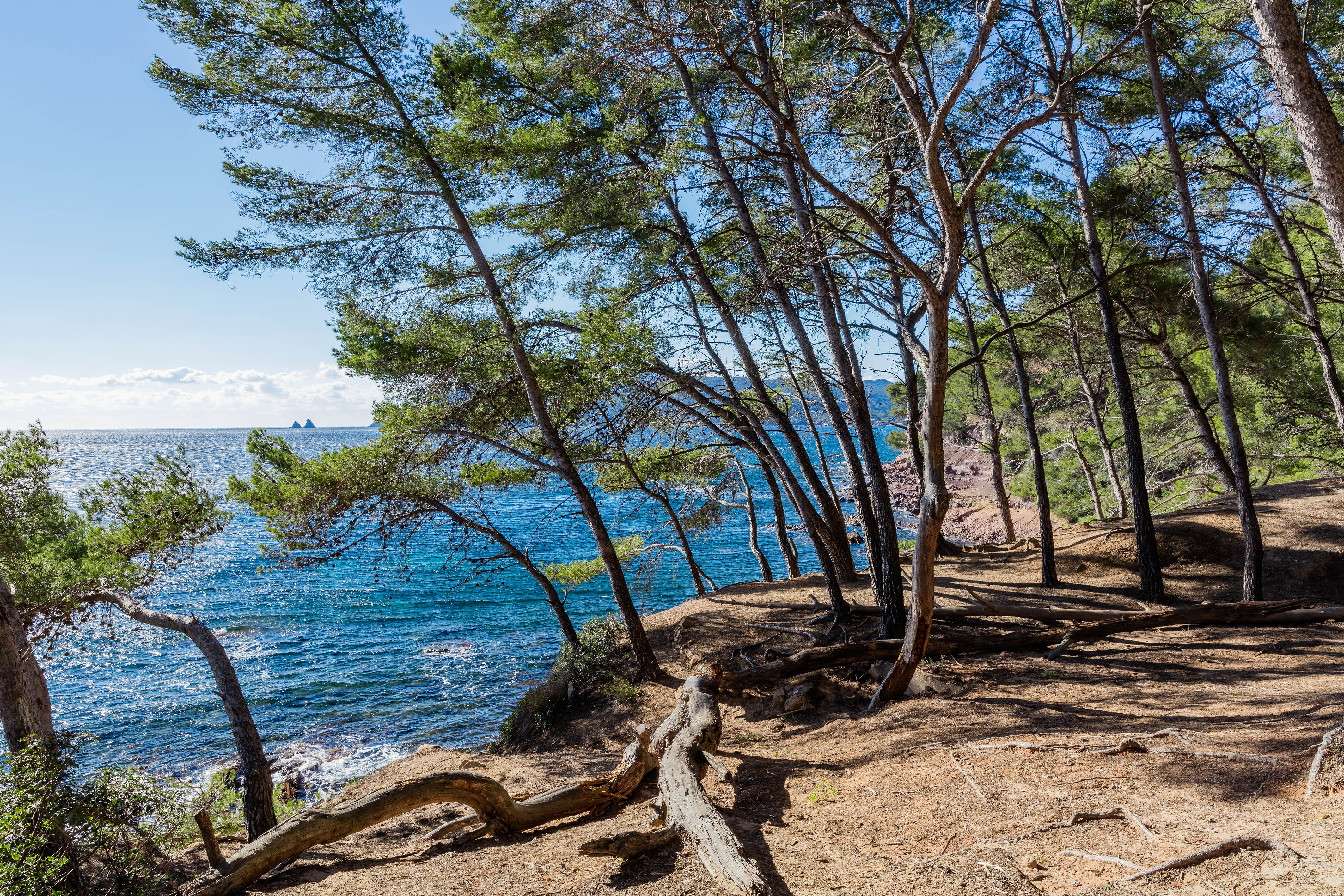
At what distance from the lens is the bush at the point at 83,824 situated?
4148 mm

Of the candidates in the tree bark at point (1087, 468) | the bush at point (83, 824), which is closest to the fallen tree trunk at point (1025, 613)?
the bush at point (83, 824)

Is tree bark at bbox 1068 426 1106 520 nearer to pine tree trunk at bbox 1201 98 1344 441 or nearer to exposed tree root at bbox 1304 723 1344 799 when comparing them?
pine tree trunk at bbox 1201 98 1344 441

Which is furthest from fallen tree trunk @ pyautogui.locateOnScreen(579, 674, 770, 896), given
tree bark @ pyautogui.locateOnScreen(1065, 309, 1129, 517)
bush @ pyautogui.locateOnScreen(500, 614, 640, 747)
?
tree bark @ pyautogui.locateOnScreen(1065, 309, 1129, 517)

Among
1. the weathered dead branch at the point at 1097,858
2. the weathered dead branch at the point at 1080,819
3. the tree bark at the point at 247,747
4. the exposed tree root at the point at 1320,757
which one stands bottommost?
the tree bark at the point at 247,747

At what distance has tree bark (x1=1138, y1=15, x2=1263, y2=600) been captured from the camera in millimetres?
7613

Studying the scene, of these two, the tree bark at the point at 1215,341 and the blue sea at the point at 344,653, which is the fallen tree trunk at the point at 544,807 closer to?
the blue sea at the point at 344,653

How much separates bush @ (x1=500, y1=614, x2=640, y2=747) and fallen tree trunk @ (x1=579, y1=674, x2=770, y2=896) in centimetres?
373

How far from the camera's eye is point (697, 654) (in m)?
9.59

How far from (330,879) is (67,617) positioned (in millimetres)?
6105

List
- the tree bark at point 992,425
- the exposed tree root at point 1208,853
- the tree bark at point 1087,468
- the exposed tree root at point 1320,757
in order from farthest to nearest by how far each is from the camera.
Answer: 1. the tree bark at point 1087,468
2. the tree bark at point 992,425
3. the exposed tree root at point 1320,757
4. the exposed tree root at point 1208,853

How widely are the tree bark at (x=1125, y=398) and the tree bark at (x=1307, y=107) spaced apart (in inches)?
167

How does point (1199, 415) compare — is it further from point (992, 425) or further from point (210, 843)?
point (210, 843)

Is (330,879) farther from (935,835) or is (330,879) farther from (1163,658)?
(1163,658)

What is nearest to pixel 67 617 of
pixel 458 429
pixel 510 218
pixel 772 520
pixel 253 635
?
pixel 458 429
